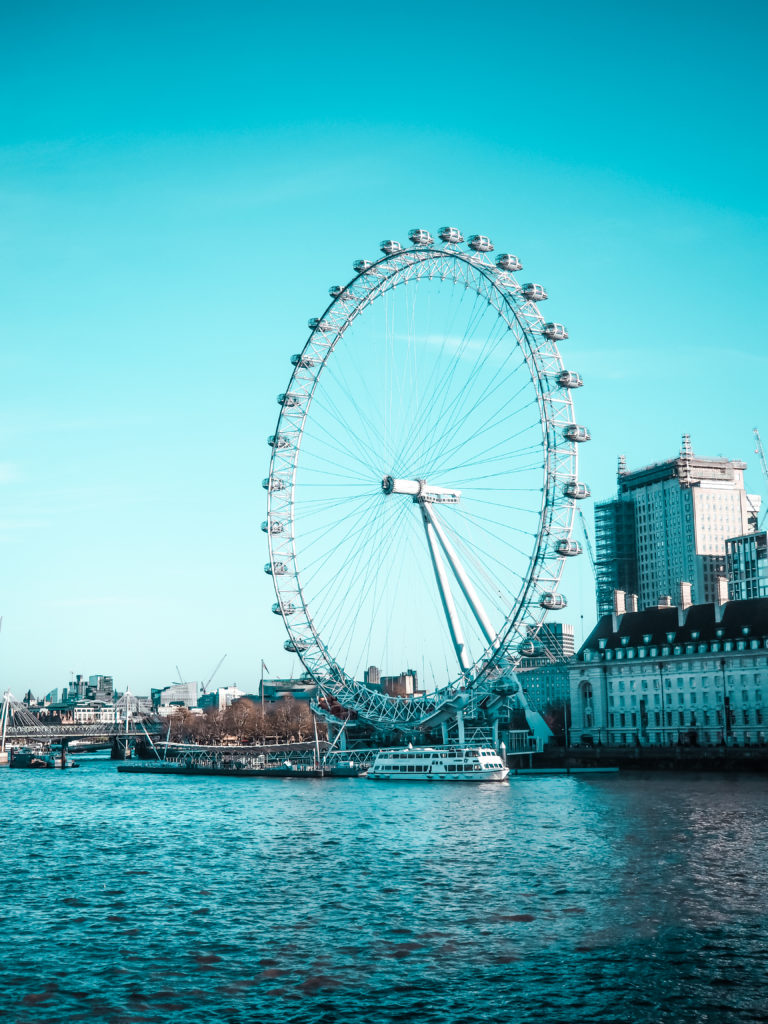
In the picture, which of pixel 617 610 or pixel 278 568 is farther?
pixel 617 610

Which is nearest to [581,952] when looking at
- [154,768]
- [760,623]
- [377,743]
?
[760,623]

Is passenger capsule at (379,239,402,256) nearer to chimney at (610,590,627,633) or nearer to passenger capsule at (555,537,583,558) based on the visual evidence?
passenger capsule at (555,537,583,558)

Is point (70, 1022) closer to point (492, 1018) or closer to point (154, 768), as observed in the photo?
point (492, 1018)

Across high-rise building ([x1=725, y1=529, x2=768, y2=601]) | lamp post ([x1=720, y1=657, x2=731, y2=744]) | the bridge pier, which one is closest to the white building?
lamp post ([x1=720, y1=657, x2=731, y2=744])

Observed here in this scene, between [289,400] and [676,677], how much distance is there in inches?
1688

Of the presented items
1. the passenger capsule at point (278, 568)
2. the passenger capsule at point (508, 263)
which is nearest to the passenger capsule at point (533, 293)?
the passenger capsule at point (508, 263)

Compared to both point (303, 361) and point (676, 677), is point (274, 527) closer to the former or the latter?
point (303, 361)

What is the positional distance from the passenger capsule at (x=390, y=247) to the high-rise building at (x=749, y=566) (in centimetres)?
11120

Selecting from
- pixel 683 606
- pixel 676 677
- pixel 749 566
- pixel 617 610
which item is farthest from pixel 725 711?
pixel 749 566

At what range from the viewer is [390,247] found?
82.8m

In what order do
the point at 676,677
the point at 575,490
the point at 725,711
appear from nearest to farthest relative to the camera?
the point at 575,490 → the point at 725,711 → the point at 676,677

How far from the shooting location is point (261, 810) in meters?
67.6

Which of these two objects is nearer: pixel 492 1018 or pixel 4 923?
pixel 492 1018

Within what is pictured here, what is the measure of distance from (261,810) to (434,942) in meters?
40.8
